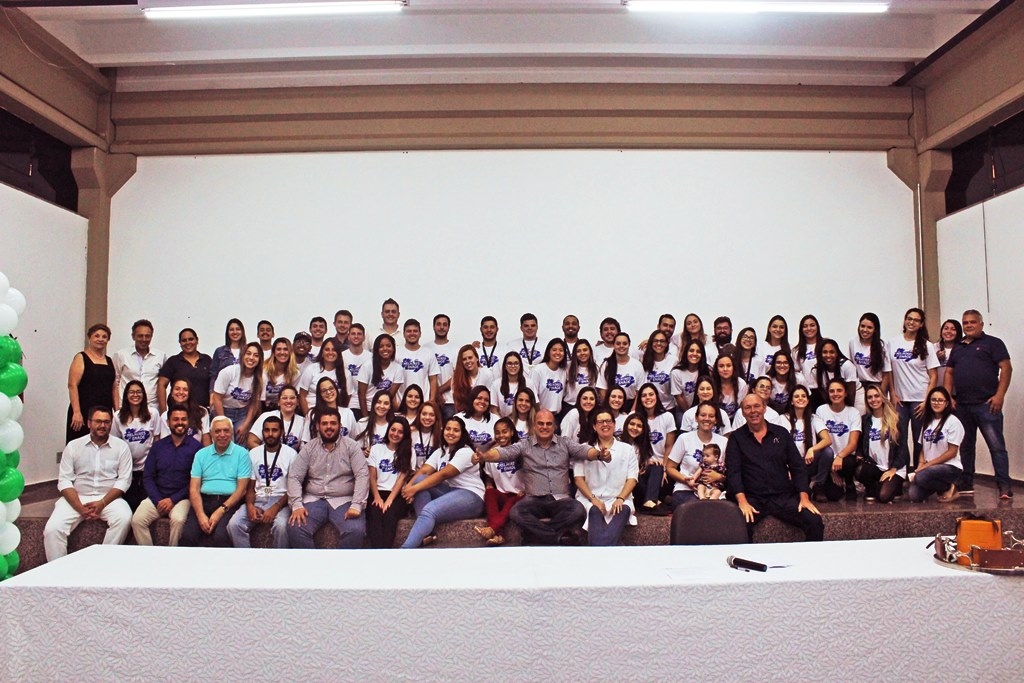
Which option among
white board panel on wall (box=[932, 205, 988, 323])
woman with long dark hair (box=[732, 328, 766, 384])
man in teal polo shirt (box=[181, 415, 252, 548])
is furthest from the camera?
white board panel on wall (box=[932, 205, 988, 323])

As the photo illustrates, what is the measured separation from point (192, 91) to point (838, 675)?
8397 mm

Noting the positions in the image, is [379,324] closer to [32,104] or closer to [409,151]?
[409,151]

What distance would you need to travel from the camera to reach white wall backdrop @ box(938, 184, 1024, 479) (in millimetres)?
6934

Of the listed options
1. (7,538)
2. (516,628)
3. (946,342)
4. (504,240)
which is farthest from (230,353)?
(946,342)

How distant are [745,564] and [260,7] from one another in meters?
5.72

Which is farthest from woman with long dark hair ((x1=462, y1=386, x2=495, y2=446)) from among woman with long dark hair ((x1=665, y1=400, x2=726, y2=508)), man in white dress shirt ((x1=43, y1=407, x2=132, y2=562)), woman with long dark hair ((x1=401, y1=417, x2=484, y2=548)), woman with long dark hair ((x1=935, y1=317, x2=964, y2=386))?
woman with long dark hair ((x1=935, y1=317, x2=964, y2=386))

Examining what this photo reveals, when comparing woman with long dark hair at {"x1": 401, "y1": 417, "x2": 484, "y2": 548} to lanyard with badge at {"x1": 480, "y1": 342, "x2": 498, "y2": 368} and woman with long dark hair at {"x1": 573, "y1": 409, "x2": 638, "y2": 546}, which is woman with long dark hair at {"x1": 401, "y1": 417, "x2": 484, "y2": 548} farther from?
lanyard with badge at {"x1": 480, "y1": 342, "x2": 498, "y2": 368}

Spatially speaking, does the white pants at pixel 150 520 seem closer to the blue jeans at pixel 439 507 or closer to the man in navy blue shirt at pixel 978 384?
the blue jeans at pixel 439 507

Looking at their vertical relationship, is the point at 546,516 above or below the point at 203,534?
above

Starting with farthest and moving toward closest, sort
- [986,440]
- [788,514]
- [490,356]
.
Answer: [490,356]
[986,440]
[788,514]

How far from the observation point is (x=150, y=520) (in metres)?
5.29

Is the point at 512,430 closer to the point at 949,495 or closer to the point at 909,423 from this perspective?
→ the point at 949,495

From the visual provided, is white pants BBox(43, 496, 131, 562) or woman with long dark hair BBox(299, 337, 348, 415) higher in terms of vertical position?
woman with long dark hair BBox(299, 337, 348, 415)

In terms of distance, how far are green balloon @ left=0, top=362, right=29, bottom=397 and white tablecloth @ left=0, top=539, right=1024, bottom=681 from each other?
2.15 metres
